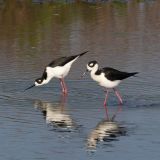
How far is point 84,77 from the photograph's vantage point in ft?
53.1

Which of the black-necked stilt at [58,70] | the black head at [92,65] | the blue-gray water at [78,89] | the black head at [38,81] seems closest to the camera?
the blue-gray water at [78,89]

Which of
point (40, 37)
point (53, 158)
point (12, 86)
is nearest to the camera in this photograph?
point (53, 158)

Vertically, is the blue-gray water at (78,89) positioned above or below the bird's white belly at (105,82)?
below

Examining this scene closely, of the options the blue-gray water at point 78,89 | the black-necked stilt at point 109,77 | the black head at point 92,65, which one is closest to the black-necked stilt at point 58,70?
the blue-gray water at point 78,89

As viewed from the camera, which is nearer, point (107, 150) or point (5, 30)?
point (107, 150)

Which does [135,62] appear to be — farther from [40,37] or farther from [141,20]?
[141,20]

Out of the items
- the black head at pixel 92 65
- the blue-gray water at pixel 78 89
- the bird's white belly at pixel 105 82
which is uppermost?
the black head at pixel 92 65

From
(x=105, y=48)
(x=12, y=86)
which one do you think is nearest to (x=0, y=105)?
(x=12, y=86)

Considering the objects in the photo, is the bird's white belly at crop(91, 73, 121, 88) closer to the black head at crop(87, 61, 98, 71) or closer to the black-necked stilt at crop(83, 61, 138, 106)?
the black-necked stilt at crop(83, 61, 138, 106)

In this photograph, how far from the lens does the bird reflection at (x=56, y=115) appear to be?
12.3 meters

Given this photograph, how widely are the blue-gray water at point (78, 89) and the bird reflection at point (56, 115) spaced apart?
17 millimetres

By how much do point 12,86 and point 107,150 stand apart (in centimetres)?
511

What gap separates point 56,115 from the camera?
13078 mm

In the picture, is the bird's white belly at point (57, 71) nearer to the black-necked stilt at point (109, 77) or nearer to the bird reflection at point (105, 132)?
the black-necked stilt at point (109, 77)
